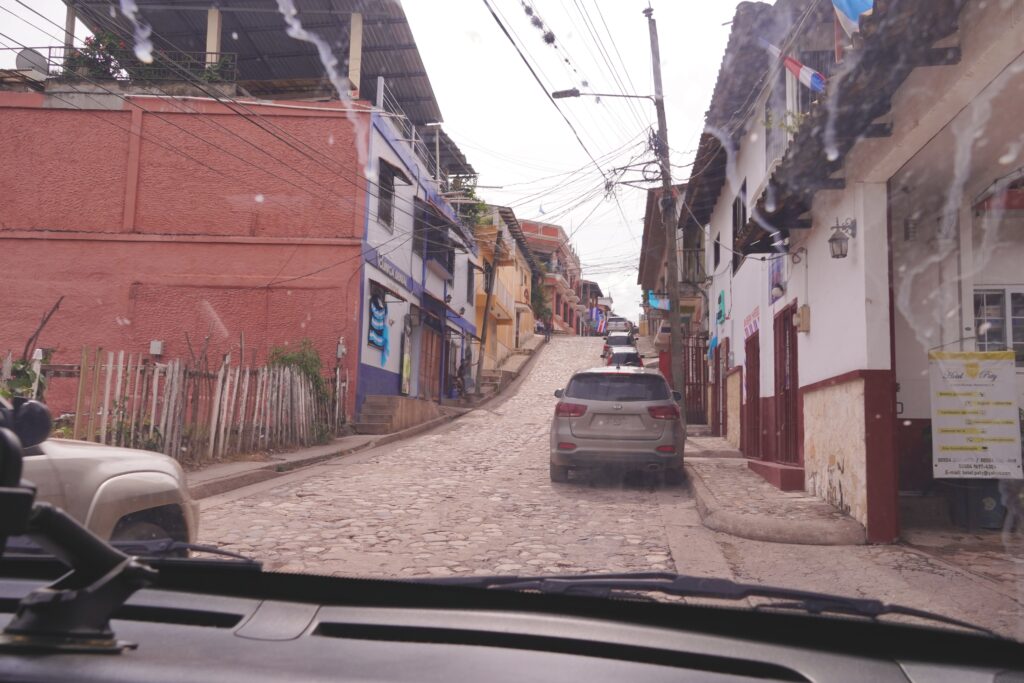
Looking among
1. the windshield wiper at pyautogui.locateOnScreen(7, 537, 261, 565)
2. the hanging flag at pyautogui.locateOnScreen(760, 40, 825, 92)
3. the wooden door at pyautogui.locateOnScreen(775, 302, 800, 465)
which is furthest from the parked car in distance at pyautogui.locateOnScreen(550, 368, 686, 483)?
the windshield wiper at pyautogui.locateOnScreen(7, 537, 261, 565)

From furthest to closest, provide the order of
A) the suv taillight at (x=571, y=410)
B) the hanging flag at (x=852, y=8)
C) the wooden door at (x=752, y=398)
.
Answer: the wooden door at (x=752, y=398) < the suv taillight at (x=571, y=410) < the hanging flag at (x=852, y=8)

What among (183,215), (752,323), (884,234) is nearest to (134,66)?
(183,215)

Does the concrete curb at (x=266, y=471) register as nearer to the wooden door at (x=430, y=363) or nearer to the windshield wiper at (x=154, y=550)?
the windshield wiper at (x=154, y=550)

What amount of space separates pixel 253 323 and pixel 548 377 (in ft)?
58.2

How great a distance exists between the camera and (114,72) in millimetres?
18438

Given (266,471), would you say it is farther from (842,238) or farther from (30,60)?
(30,60)

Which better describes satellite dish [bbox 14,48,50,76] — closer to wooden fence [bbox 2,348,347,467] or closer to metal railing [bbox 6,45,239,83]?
metal railing [bbox 6,45,239,83]

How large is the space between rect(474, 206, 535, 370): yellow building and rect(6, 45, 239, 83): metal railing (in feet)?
35.8

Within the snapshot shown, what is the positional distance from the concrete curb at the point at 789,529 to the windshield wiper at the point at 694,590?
197 inches

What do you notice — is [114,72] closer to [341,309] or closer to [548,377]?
[341,309]

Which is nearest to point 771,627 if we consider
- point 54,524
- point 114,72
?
point 54,524

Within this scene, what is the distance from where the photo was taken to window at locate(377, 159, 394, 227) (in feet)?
62.1

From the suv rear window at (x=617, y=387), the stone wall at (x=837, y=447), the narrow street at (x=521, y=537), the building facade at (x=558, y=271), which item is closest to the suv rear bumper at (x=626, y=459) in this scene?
the narrow street at (x=521, y=537)

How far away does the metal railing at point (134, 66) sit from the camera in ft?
59.1
